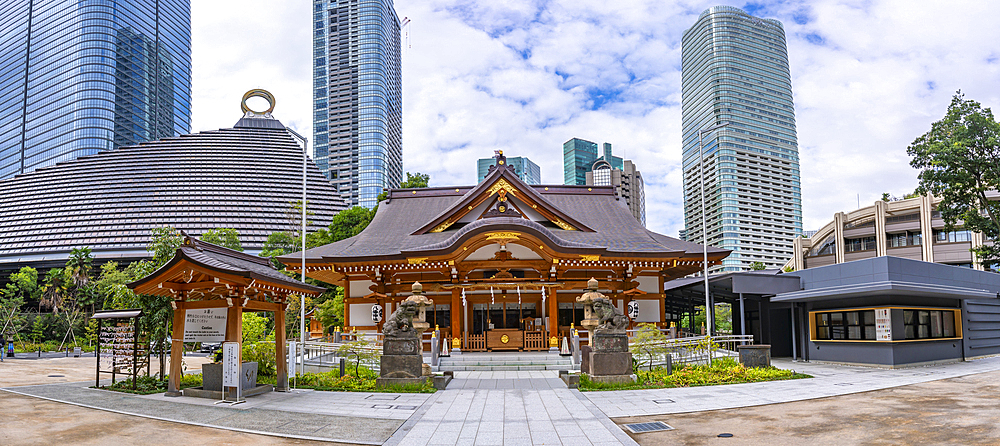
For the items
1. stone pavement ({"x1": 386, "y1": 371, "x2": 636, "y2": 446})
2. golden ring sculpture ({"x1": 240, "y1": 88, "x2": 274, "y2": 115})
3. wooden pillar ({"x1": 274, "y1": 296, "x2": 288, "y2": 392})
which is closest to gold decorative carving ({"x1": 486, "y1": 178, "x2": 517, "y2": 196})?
stone pavement ({"x1": 386, "y1": 371, "x2": 636, "y2": 446})

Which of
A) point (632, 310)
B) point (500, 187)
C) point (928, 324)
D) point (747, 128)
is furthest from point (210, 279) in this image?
point (747, 128)

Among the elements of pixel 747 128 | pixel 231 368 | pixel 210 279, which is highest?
pixel 747 128

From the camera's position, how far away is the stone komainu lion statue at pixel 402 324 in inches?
667

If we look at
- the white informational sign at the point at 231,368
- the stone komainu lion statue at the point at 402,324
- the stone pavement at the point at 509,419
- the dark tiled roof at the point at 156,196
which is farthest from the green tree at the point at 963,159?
the dark tiled roof at the point at 156,196

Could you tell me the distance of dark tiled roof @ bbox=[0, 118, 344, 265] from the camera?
6775cm

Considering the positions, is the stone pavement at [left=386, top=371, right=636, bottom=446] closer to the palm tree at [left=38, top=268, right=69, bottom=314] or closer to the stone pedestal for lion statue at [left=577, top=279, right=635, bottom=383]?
the stone pedestal for lion statue at [left=577, top=279, right=635, bottom=383]

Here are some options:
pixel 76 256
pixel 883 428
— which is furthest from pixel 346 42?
pixel 883 428

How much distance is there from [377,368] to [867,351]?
56.9ft

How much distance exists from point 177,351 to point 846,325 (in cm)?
2251

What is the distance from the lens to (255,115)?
98.0m

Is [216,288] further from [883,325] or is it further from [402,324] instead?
[883,325]

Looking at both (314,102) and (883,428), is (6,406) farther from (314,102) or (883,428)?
(314,102)

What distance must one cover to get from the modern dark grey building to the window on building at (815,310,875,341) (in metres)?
51.3

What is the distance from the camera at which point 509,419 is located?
12.4 meters
